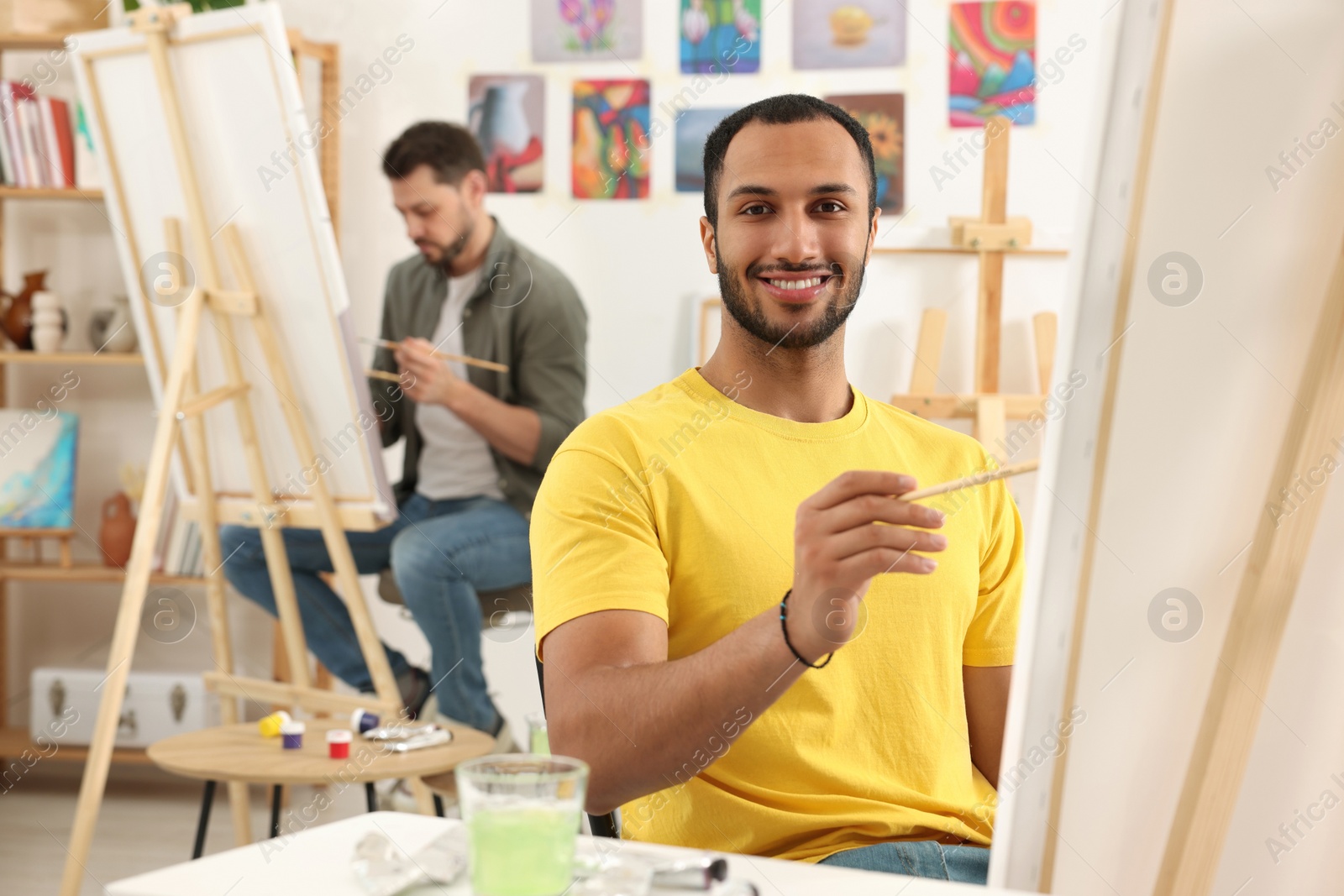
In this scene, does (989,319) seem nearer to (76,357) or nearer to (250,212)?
(250,212)

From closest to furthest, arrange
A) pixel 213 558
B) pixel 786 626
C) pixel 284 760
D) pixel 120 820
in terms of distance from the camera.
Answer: pixel 786 626 → pixel 284 760 → pixel 213 558 → pixel 120 820

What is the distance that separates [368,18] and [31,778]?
2.30m

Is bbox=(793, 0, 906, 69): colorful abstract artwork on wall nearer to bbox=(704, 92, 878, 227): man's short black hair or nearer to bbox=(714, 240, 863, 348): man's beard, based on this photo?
bbox=(704, 92, 878, 227): man's short black hair

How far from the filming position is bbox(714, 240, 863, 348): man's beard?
129cm

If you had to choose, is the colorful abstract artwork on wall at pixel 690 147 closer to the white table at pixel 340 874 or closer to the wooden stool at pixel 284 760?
the wooden stool at pixel 284 760

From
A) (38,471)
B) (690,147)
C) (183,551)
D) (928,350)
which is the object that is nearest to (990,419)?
(928,350)

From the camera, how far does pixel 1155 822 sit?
59 cm

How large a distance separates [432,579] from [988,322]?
4.63ft

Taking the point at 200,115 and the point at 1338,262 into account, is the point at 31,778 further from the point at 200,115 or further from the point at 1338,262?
the point at 1338,262

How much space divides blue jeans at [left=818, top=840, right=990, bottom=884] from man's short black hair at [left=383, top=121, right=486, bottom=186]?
2.28 m

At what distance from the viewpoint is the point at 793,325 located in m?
1.28

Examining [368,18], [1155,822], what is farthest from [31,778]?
[1155,822]

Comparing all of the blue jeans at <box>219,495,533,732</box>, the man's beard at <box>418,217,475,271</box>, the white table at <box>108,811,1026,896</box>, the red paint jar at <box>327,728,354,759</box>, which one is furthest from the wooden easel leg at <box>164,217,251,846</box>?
the white table at <box>108,811,1026,896</box>

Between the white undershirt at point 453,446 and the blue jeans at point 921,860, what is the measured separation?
198cm
